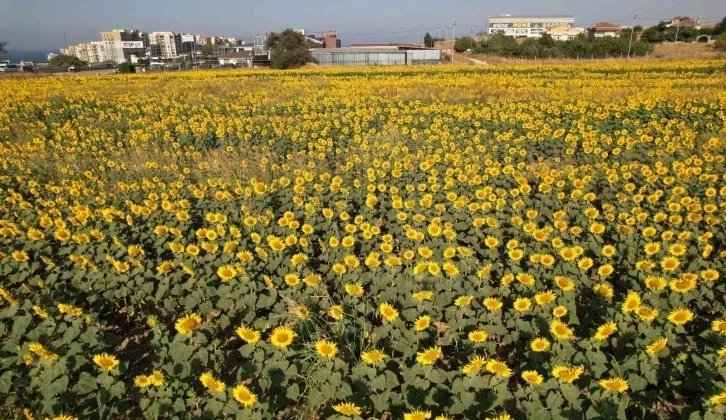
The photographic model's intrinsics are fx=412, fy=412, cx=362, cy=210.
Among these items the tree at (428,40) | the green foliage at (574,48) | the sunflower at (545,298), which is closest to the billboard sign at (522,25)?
the tree at (428,40)

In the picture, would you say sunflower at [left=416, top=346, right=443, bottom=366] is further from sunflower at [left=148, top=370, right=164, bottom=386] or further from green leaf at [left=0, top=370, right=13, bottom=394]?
green leaf at [left=0, top=370, right=13, bottom=394]

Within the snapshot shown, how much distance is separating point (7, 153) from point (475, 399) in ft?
37.1

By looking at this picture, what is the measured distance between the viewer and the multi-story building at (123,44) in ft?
505

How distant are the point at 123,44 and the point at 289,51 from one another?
154642 mm

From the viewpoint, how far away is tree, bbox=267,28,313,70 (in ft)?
151

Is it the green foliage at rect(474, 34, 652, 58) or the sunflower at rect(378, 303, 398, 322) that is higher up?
the green foliage at rect(474, 34, 652, 58)

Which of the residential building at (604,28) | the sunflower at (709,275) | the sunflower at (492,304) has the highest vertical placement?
the residential building at (604,28)

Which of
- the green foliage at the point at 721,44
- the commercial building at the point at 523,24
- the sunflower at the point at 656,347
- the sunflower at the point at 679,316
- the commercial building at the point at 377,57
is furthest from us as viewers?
the commercial building at the point at 523,24

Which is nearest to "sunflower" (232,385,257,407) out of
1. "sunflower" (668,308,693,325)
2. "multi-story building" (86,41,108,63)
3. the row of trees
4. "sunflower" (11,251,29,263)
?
"sunflower" (668,308,693,325)

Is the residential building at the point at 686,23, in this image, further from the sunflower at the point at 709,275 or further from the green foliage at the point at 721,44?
the sunflower at the point at 709,275

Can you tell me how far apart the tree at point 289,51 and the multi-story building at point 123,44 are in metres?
118

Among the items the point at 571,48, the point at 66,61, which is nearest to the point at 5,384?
the point at 571,48

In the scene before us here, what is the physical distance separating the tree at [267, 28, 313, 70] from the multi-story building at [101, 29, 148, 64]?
388 feet

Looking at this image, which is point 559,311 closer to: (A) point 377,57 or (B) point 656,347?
(B) point 656,347
